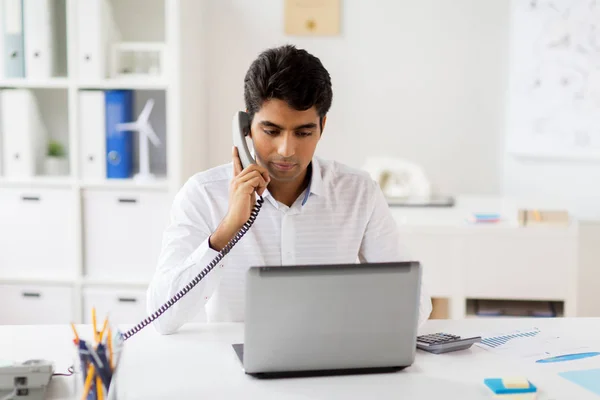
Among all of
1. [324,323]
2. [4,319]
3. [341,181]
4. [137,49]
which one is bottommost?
[4,319]

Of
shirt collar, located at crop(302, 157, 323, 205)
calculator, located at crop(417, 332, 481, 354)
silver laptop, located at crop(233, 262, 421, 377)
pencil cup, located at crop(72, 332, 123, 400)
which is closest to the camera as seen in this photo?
pencil cup, located at crop(72, 332, 123, 400)

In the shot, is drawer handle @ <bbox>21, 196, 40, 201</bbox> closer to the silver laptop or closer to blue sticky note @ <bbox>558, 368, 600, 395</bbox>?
the silver laptop

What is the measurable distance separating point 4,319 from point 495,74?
2.30 m

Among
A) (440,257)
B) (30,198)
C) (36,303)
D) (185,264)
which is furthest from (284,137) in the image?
(36,303)

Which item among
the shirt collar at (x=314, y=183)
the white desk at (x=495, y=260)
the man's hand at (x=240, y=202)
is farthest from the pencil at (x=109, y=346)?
the white desk at (x=495, y=260)

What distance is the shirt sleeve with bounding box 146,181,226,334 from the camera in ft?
5.65

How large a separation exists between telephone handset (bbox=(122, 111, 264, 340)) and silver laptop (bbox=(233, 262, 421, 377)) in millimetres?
313

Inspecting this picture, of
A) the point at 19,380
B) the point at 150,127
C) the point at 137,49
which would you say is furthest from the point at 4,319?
the point at 19,380

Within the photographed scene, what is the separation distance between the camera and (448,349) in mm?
1611

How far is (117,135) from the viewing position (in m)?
3.25

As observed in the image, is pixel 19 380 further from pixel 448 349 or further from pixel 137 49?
pixel 137 49

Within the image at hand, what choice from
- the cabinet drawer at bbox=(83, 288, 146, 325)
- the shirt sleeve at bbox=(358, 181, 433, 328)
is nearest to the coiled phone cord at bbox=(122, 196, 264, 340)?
the shirt sleeve at bbox=(358, 181, 433, 328)

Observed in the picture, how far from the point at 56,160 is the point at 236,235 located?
1.88 metres

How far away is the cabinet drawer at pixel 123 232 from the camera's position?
10.8ft
